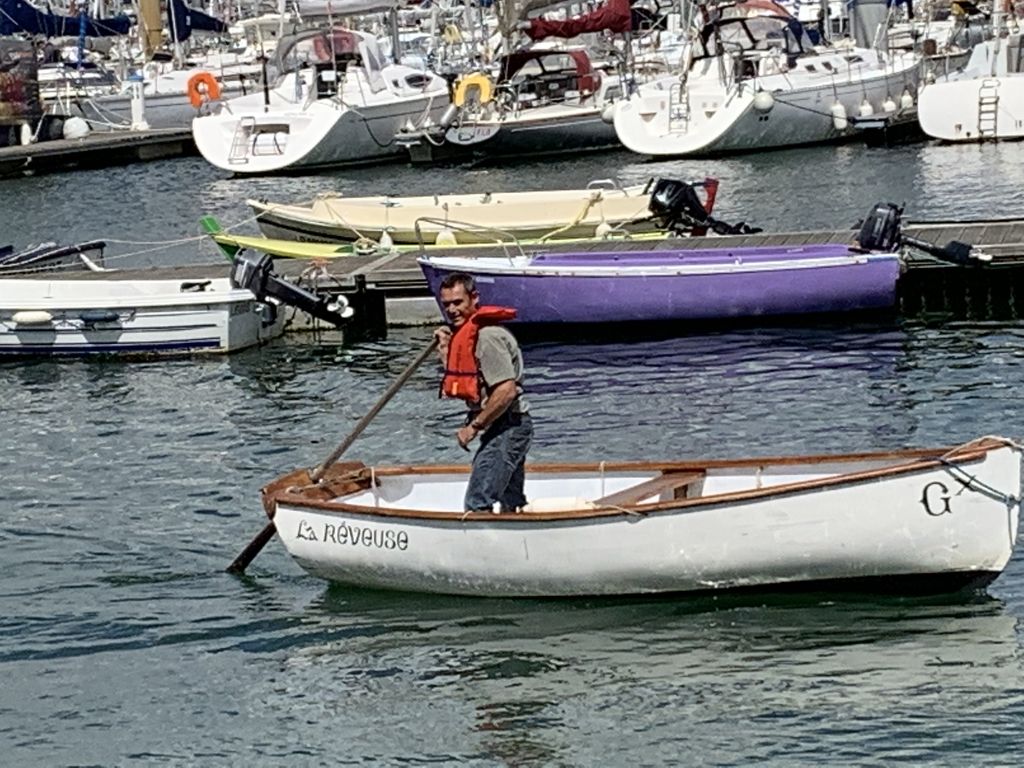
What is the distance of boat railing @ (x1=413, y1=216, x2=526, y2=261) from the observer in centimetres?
2733

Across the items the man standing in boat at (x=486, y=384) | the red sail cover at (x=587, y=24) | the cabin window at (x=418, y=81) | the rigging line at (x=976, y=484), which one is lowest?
the rigging line at (x=976, y=484)

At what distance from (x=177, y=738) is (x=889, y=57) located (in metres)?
42.5

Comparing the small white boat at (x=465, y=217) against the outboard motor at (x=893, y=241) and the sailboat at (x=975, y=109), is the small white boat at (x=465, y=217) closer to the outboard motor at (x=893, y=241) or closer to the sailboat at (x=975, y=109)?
the outboard motor at (x=893, y=241)

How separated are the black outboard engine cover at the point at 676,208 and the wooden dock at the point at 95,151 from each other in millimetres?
27644

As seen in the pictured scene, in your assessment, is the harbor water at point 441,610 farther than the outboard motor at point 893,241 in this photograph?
No

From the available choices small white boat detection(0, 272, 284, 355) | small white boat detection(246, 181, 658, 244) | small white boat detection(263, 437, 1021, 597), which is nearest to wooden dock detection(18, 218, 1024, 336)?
small white boat detection(246, 181, 658, 244)

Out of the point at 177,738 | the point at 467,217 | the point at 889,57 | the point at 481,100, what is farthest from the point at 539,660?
the point at 889,57

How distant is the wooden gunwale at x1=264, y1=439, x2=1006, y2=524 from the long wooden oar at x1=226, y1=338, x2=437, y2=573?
0.73 feet

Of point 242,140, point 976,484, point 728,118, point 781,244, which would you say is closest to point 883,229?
point 781,244

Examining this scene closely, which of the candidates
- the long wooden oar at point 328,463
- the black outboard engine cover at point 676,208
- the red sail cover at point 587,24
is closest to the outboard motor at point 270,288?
the black outboard engine cover at point 676,208

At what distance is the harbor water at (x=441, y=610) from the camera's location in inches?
488

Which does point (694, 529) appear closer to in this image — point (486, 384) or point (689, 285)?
point (486, 384)

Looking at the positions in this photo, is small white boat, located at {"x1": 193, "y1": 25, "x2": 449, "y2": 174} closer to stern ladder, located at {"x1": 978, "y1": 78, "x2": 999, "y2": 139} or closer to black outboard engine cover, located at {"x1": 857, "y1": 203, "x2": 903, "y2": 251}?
stern ladder, located at {"x1": 978, "y1": 78, "x2": 999, "y2": 139}

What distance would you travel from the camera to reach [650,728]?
12.3 meters
